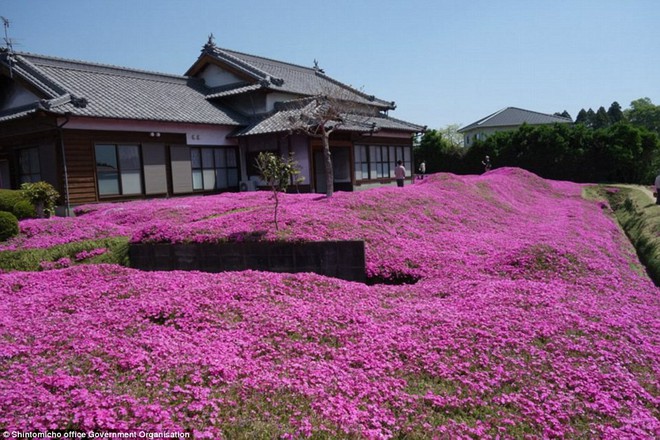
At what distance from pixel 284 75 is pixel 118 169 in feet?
46.0

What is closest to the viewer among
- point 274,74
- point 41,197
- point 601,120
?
point 41,197

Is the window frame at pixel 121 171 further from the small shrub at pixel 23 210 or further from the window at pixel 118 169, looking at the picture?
the small shrub at pixel 23 210

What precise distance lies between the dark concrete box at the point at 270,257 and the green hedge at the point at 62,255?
58.1 inches

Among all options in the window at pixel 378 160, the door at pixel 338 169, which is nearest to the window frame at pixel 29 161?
the door at pixel 338 169

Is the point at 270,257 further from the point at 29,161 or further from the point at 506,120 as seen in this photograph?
the point at 506,120

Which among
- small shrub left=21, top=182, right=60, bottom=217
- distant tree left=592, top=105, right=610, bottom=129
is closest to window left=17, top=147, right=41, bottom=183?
small shrub left=21, top=182, right=60, bottom=217

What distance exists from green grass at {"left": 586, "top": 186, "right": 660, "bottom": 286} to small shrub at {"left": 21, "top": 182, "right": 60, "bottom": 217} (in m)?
18.0

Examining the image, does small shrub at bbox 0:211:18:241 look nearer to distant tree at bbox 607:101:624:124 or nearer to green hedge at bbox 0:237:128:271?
green hedge at bbox 0:237:128:271

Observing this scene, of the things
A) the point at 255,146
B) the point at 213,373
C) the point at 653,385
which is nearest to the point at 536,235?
the point at 653,385

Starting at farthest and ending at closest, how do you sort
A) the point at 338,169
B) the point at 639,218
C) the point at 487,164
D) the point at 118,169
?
the point at 487,164 < the point at 338,169 < the point at 118,169 < the point at 639,218

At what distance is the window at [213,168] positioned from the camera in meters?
22.4

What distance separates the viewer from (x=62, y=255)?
1112 cm

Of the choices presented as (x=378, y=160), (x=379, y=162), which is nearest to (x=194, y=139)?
(x=378, y=160)

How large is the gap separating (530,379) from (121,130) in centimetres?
1854
